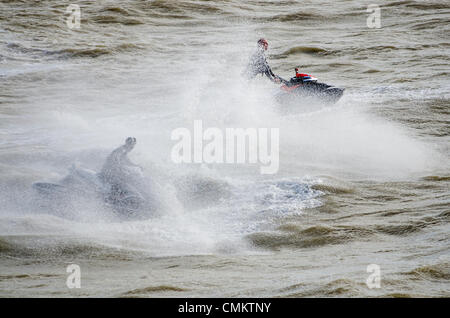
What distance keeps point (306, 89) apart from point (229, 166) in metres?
3.73

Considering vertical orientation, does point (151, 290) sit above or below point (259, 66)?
below

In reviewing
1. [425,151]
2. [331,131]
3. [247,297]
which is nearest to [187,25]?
[331,131]

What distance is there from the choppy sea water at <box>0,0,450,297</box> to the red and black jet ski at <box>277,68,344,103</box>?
1.03 feet

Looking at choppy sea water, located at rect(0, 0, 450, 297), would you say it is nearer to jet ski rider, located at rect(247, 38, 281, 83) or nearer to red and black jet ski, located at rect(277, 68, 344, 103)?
red and black jet ski, located at rect(277, 68, 344, 103)

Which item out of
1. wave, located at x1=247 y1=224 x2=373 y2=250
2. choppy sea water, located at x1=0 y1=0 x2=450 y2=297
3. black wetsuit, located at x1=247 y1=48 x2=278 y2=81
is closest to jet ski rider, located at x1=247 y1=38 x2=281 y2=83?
black wetsuit, located at x1=247 y1=48 x2=278 y2=81

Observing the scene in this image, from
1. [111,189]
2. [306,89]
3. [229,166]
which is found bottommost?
[111,189]

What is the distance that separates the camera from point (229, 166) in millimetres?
8516

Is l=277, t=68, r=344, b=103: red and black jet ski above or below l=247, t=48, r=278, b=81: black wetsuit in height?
below

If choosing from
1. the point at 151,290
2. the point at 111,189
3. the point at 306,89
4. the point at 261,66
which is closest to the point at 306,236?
the point at 151,290

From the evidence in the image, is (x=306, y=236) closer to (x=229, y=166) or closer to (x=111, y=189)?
(x=111, y=189)

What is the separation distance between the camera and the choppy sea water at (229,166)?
4.73 meters

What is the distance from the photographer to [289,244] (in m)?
5.66

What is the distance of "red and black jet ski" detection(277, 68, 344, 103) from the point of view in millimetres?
11453

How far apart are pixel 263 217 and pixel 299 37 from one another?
13.8 metres
